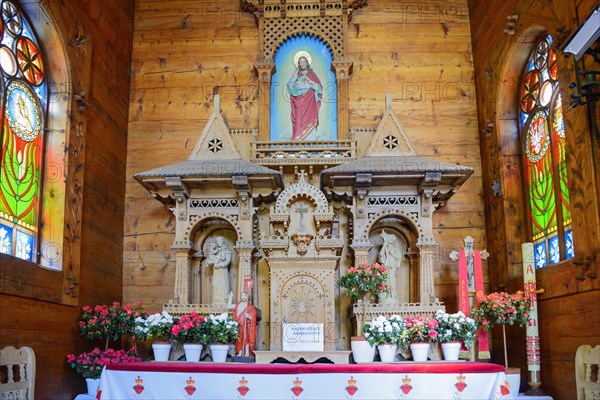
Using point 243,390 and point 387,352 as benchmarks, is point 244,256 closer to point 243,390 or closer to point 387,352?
point 387,352

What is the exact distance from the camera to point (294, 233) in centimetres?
779

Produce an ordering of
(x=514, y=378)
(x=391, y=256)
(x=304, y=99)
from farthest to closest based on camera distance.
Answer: (x=304, y=99) < (x=391, y=256) < (x=514, y=378)

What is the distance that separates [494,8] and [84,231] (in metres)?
6.30

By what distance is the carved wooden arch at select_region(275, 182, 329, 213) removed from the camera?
7945 millimetres

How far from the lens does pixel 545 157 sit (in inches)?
302

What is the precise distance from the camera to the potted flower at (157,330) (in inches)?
285

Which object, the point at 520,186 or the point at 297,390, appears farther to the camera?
the point at 520,186

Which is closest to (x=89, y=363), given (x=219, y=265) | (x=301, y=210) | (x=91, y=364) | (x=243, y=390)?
(x=91, y=364)

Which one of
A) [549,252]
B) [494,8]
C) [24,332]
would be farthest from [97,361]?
[494,8]

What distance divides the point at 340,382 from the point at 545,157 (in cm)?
400

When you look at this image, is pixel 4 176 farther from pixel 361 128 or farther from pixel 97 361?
pixel 361 128

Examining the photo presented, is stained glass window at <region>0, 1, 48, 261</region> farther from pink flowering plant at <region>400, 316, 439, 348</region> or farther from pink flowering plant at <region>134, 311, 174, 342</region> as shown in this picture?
pink flowering plant at <region>400, 316, 439, 348</region>

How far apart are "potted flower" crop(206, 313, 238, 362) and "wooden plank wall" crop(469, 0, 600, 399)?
3.56 metres

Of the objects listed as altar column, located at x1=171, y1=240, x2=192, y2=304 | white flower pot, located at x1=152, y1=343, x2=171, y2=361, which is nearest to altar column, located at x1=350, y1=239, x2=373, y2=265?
altar column, located at x1=171, y1=240, x2=192, y2=304
